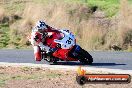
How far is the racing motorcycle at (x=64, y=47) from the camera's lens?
58.9ft

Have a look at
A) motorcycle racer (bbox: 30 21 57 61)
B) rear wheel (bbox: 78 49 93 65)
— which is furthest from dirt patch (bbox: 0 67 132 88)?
rear wheel (bbox: 78 49 93 65)

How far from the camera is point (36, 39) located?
1794cm

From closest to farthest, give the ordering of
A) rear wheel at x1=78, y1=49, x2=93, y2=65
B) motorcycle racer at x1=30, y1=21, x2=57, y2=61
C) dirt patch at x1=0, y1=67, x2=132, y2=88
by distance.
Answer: dirt patch at x1=0, y1=67, x2=132, y2=88 → motorcycle racer at x1=30, y1=21, x2=57, y2=61 → rear wheel at x1=78, y1=49, x2=93, y2=65

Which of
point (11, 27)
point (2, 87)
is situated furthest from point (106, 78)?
point (11, 27)

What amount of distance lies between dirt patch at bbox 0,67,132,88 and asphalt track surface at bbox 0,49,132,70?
5.64ft

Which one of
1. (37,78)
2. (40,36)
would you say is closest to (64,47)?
(40,36)

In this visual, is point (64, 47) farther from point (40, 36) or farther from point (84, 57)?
point (40, 36)

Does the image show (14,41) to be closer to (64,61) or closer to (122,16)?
(122,16)

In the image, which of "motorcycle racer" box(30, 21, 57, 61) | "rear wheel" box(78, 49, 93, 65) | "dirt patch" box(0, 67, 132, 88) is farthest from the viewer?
"rear wheel" box(78, 49, 93, 65)

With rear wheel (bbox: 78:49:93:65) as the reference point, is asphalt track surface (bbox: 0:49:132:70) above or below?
below

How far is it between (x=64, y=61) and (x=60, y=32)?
1.14 m

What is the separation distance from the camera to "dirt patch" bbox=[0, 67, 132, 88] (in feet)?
45.4

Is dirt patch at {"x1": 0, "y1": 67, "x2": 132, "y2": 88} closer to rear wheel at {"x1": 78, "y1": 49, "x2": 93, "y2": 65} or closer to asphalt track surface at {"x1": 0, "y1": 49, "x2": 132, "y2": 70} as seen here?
rear wheel at {"x1": 78, "y1": 49, "x2": 93, "y2": 65}

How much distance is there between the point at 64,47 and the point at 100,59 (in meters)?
2.13
